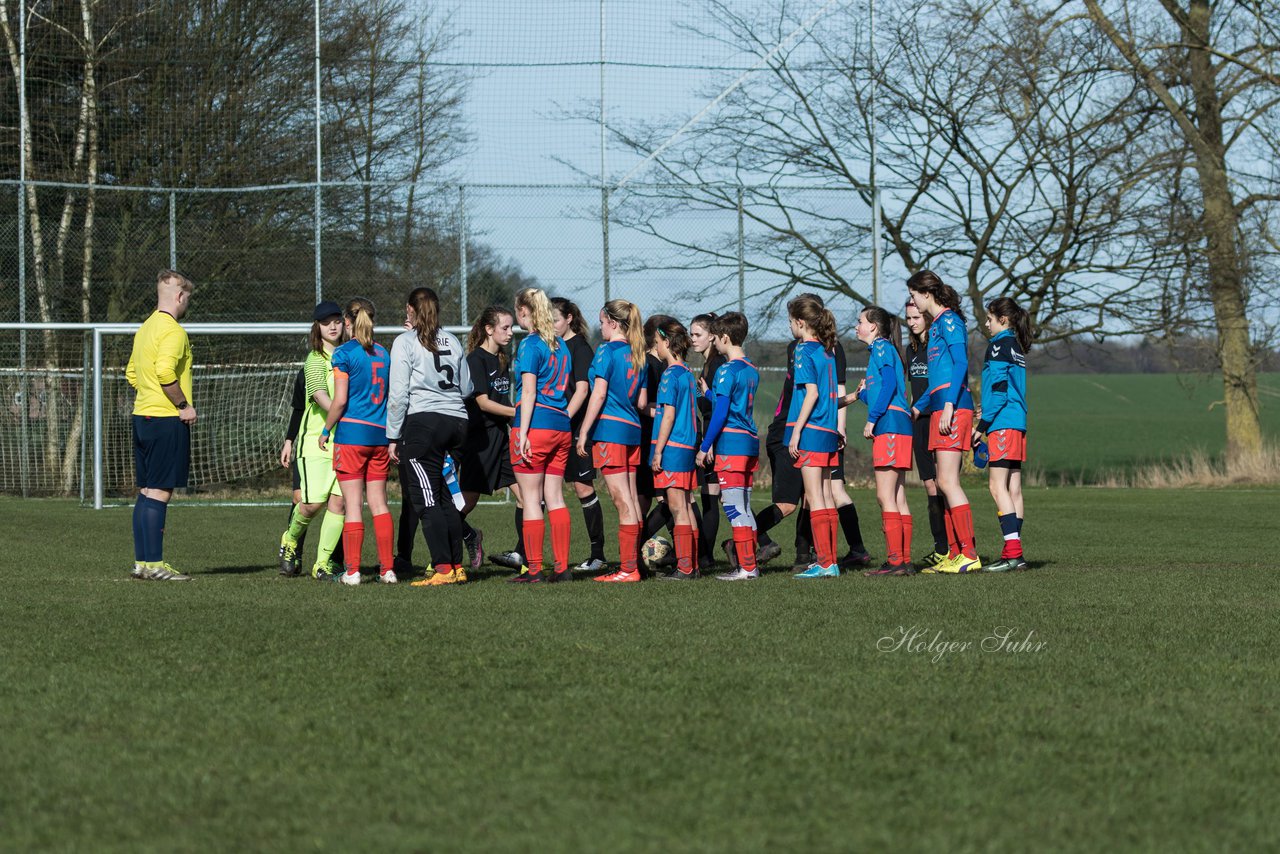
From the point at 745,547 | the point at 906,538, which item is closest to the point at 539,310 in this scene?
the point at 745,547

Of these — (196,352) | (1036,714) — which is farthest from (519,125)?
(1036,714)

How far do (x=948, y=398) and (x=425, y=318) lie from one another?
3134mm

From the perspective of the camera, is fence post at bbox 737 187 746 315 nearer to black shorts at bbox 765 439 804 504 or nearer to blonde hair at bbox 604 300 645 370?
black shorts at bbox 765 439 804 504

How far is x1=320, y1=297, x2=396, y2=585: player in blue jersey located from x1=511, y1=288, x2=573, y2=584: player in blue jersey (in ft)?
2.67

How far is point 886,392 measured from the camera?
28.7ft

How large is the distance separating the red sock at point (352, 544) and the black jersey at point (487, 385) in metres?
1.04

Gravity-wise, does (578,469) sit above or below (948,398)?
below

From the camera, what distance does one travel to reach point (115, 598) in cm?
760

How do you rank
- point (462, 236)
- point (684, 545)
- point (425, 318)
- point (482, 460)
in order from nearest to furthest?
point (425, 318) < point (684, 545) < point (482, 460) < point (462, 236)

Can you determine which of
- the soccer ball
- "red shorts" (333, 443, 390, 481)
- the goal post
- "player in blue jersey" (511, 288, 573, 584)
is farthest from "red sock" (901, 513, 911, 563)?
the goal post

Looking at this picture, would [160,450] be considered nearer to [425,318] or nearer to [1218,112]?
[425,318]

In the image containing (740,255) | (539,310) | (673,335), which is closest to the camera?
(539,310)

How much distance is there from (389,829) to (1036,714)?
7.29 feet

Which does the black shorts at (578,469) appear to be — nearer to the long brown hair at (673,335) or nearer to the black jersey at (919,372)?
the long brown hair at (673,335)
